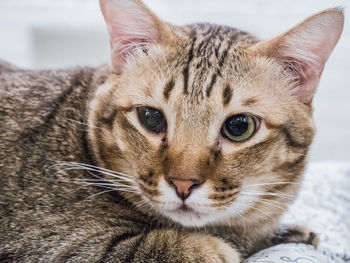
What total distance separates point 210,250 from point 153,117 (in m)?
0.35

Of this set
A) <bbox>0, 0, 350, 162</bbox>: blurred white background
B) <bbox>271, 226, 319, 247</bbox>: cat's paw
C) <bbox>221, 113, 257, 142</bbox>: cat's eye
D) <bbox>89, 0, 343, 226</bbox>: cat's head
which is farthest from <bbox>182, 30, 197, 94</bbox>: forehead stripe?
<bbox>0, 0, 350, 162</bbox>: blurred white background

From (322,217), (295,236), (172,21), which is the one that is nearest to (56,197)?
(295,236)

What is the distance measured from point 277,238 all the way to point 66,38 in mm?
2216

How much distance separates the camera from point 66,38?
119 inches

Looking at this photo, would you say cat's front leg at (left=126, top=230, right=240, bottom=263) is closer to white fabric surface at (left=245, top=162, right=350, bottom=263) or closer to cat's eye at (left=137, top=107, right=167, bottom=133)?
white fabric surface at (left=245, top=162, right=350, bottom=263)

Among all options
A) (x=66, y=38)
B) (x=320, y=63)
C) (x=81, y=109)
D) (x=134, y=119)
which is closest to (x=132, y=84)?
(x=134, y=119)

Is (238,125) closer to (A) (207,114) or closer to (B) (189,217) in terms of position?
(A) (207,114)

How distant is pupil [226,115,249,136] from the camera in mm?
1058

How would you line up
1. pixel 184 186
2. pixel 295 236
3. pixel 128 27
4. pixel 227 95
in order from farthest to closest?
pixel 295 236 → pixel 128 27 → pixel 227 95 → pixel 184 186

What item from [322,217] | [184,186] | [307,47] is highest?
[307,47]

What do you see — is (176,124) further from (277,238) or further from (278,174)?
(277,238)

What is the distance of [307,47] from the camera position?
113 centimetres

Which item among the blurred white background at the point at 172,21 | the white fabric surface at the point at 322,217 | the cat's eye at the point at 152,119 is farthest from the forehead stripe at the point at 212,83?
the blurred white background at the point at 172,21

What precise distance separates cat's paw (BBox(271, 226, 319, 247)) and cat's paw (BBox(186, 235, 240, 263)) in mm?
286
